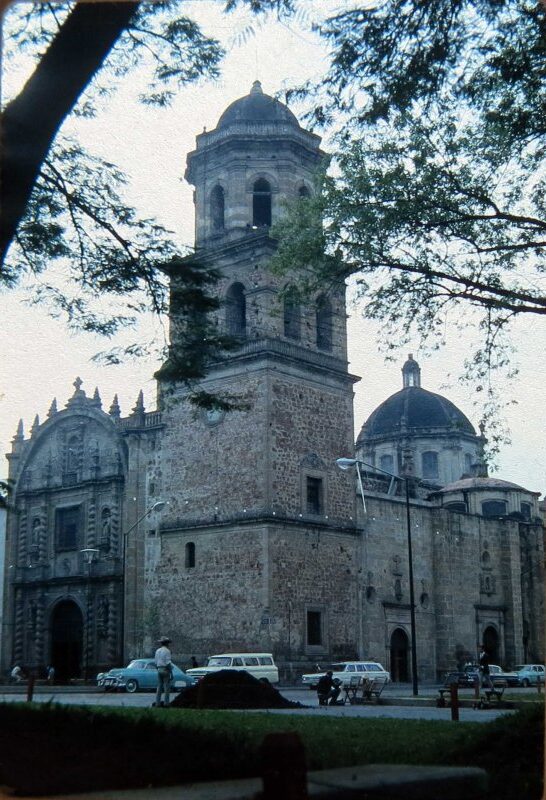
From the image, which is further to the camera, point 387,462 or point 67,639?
point 387,462

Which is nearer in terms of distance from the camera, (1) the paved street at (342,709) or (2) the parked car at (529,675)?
(1) the paved street at (342,709)

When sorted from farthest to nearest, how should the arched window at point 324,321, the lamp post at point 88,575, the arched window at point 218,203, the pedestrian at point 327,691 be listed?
the arched window at point 218,203 → the lamp post at point 88,575 → the pedestrian at point 327,691 → the arched window at point 324,321

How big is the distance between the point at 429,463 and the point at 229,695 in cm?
3655

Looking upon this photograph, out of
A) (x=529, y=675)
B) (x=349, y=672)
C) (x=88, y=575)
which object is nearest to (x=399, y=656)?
(x=529, y=675)

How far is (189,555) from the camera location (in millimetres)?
30297

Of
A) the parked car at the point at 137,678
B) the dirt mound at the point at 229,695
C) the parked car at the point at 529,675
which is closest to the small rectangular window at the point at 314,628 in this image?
the parked car at the point at 137,678

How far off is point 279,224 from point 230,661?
14.4m

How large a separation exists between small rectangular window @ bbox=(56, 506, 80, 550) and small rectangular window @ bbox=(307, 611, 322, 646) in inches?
277

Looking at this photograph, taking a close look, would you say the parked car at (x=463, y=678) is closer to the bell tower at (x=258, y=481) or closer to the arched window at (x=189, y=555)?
the bell tower at (x=258, y=481)

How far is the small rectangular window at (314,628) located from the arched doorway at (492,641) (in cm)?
1090

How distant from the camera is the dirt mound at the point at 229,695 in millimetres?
15273

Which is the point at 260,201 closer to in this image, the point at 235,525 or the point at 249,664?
the point at 235,525

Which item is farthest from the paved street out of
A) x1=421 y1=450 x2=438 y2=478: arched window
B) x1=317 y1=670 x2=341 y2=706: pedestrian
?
x1=421 y1=450 x2=438 y2=478: arched window

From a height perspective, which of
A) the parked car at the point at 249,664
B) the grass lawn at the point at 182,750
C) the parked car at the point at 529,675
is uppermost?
the grass lawn at the point at 182,750
